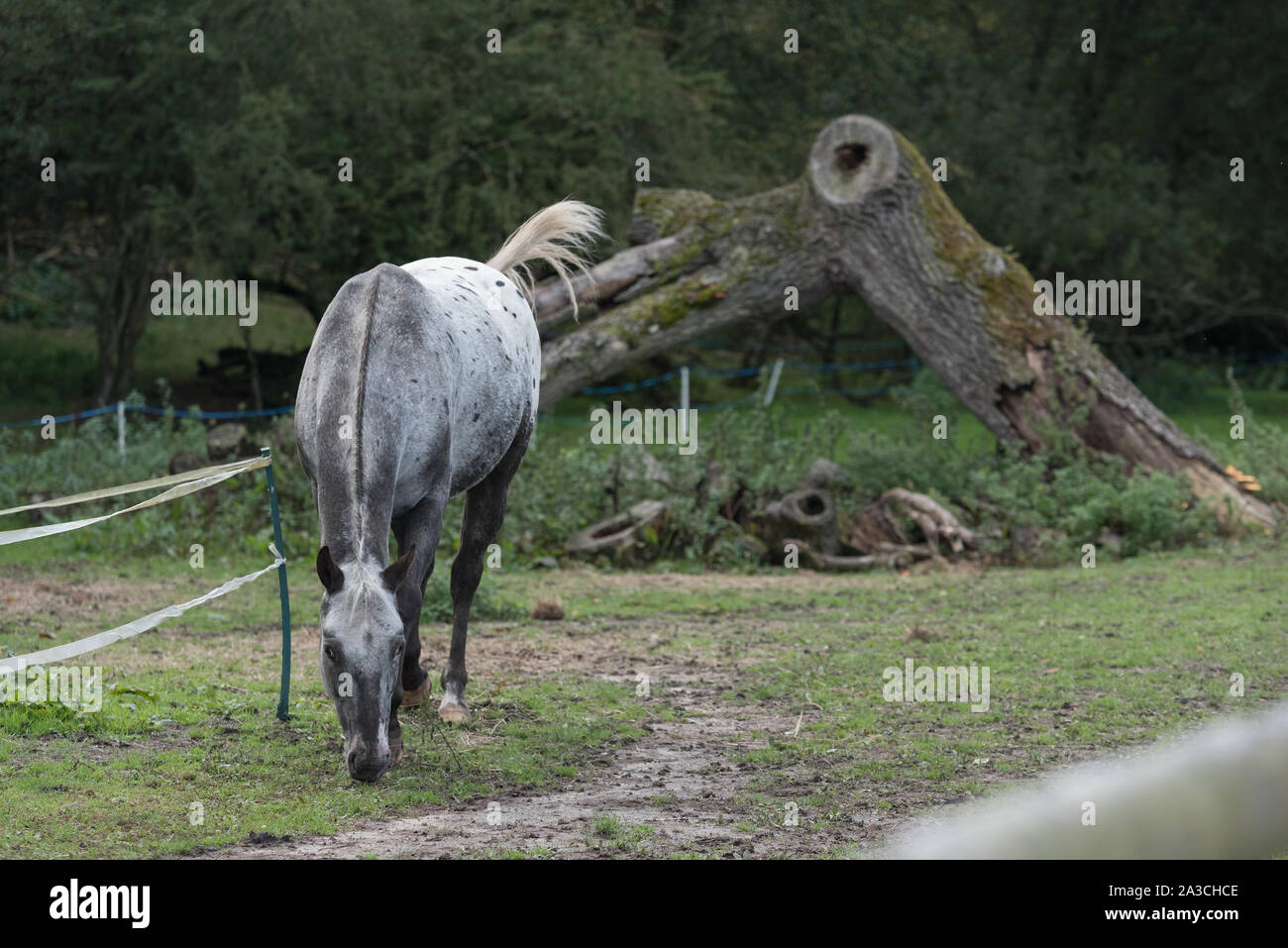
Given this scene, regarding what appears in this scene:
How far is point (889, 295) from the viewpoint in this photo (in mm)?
12141

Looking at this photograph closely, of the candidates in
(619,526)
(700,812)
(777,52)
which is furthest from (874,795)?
(777,52)

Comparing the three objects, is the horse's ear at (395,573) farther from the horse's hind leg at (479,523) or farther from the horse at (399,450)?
the horse's hind leg at (479,523)

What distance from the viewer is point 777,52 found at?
25141 mm

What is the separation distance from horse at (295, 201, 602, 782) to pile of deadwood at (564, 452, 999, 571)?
15.3ft

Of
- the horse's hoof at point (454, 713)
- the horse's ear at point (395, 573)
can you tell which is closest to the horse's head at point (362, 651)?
the horse's ear at point (395, 573)

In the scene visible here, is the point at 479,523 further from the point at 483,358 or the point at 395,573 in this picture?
the point at 395,573

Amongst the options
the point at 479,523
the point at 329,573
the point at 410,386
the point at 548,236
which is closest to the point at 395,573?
the point at 329,573

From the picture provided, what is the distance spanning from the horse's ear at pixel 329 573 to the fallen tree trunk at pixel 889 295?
6.90 meters

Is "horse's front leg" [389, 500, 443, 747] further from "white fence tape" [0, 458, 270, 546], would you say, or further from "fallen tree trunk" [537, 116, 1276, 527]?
"fallen tree trunk" [537, 116, 1276, 527]

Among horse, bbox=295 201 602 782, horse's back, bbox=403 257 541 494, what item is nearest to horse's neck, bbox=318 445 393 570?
horse, bbox=295 201 602 782

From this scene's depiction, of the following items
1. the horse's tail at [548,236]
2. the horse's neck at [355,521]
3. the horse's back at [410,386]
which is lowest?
the horse's neck at [355,521]

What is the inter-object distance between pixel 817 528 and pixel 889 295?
235 cm

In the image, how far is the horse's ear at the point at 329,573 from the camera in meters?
4.63
